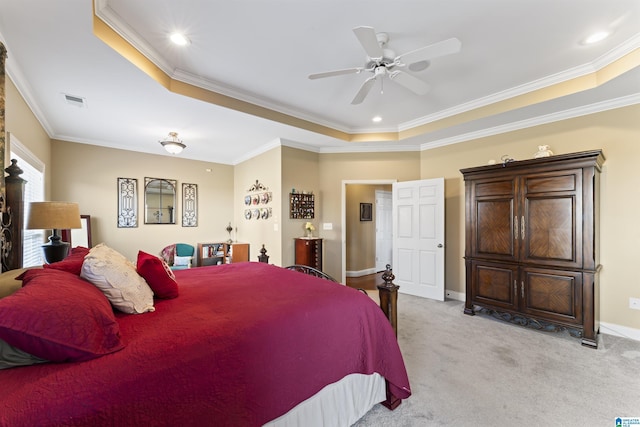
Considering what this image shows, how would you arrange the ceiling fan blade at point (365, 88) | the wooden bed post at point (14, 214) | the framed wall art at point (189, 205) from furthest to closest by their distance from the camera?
the framed wall art at point (189, 205) < the ceiling fan blade at point (365, 88) < the wooden bed post at point (14, 214)

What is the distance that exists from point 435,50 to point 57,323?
8.72 feet

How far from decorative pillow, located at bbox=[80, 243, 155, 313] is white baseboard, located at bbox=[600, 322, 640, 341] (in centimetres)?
455

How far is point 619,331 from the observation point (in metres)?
2.95

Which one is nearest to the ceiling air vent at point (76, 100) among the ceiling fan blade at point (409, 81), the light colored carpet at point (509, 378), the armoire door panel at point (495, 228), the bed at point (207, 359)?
the bed at point (207, 359)

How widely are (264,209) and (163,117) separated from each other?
2.13m

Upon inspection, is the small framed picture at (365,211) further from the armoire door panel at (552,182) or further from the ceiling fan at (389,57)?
the ceiling fan at (389,57)

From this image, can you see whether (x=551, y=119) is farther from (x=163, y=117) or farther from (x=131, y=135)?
(x=131, y=135)

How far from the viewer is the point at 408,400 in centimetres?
193

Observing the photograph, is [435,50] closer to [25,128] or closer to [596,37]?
[596,37]

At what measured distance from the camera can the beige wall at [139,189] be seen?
4352 mm

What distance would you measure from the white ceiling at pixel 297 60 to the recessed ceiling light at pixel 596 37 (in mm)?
51

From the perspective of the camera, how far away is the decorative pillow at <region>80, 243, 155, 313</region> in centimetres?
139

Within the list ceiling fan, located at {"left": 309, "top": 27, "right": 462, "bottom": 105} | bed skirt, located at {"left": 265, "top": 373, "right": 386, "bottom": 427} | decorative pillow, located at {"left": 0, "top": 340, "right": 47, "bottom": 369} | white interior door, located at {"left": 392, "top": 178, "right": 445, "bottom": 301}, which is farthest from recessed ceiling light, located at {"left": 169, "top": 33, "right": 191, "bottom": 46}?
white interior door, located at {"left": 392, "top": 178, "right": 445, "bottom": 301}

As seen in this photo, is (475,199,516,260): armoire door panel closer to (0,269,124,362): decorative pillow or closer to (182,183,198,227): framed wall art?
(0,269,124,362): decorative pillow
